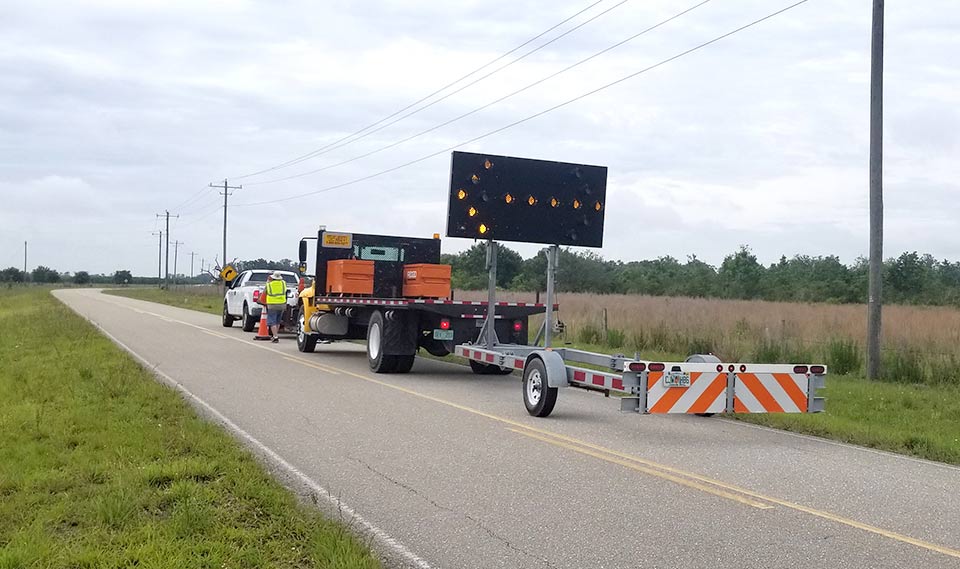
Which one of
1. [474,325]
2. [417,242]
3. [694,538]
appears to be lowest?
[694,538]

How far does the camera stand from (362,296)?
1830cm

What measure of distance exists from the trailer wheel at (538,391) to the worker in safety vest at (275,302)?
13341 mm

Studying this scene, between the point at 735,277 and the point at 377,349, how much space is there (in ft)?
170

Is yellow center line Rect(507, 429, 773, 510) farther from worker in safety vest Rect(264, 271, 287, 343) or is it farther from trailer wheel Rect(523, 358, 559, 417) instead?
worker in safety vest Rect(264, 271, 287, 343)

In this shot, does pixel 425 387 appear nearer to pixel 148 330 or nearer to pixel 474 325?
pixel 474 325

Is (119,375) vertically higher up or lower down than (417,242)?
lower down

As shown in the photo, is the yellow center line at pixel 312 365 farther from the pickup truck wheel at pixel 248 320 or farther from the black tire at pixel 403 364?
the pickup truck wheel at pixel 248 320

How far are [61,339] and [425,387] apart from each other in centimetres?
1033

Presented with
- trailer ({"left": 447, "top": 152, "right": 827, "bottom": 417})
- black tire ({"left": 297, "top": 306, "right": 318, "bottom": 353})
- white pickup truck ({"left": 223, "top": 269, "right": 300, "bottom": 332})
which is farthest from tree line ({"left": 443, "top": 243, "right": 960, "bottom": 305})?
trailer ({"left": 447, "top": 152, "right": 827, "bottom": 417})

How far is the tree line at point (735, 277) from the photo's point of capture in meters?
43.3

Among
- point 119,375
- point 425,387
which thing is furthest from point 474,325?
point 119,375

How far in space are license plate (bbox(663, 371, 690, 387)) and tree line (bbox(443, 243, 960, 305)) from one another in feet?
82.3

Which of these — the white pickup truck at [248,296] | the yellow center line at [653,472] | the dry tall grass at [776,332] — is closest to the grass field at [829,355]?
the dry tall grass at [776,332]

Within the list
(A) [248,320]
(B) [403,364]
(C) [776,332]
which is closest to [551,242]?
(B) [403,364]
